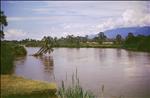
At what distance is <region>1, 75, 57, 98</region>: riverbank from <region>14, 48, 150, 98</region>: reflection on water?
28 centimetres

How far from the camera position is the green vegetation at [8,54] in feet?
26.6

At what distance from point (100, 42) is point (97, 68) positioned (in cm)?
68

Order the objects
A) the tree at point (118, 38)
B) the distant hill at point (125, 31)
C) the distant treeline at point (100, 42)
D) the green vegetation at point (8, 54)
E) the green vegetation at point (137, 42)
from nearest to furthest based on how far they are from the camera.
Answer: the distant hill at point (125, 31), the tree at point (118, 38), the distant treeline at point (100, 42), the green vegetation at point (137, 42), the green vegetation at point (8, 54)

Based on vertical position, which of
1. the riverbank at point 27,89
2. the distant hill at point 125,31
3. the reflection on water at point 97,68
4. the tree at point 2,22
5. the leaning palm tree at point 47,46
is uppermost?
the tree at point 2,22

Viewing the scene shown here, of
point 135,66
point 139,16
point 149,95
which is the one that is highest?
point 139,16

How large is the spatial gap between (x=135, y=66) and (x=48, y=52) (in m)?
2.22

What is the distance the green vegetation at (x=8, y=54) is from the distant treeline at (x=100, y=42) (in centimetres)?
25

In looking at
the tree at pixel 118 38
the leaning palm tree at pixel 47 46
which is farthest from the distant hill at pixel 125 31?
the leaning palm tree at pixel 47 46

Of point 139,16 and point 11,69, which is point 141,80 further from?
point 11,69

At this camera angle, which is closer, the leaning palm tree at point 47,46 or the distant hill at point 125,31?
the distant hill at point 125,31

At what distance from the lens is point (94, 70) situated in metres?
7.98

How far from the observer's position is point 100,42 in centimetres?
830

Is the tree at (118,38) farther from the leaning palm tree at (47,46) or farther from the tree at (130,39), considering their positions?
the leaning palm tree at (47,46)

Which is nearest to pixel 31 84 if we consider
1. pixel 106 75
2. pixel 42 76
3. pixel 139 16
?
pixel 42 76
